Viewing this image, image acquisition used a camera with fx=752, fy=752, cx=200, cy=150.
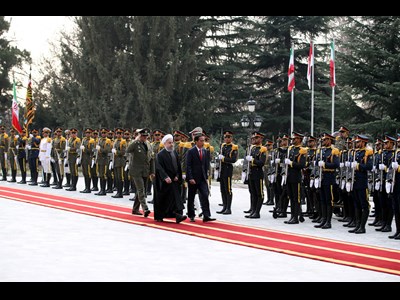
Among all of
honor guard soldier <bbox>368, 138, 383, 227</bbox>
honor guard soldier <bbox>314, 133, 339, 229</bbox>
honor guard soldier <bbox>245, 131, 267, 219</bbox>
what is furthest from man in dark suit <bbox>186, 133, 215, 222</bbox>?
honor guard soldier <bbox>368, 138, 383, 227</bbox>

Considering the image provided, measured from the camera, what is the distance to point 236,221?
51.8ft

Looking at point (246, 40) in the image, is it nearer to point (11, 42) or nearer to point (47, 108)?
point (47, 108)

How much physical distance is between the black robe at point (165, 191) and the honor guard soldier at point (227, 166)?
203cm

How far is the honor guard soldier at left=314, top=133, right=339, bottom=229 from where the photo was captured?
14.6 m

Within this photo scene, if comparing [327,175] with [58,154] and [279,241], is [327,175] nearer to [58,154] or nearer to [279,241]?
[279,241]

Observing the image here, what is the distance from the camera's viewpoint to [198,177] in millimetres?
15531

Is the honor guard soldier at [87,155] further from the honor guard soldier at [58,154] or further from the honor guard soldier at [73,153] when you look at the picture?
the honor guard soldier at [58,154]

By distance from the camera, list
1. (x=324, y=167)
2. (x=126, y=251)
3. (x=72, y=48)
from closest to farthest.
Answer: (x=126, y=251)
(x=324, y=167)
(x=72, y=48)

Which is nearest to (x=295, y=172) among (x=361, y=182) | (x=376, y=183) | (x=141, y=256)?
(x=361, y=182)

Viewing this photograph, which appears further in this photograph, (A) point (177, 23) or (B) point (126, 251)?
(A) point (177, 23)

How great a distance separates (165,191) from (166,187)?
89 mm

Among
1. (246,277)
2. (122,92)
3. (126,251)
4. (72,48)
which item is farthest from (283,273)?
(72,48)

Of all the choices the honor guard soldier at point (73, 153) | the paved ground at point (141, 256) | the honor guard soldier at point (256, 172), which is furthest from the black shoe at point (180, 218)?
the honor guard soldier at point (73, 153)

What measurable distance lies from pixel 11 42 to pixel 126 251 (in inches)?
1680
